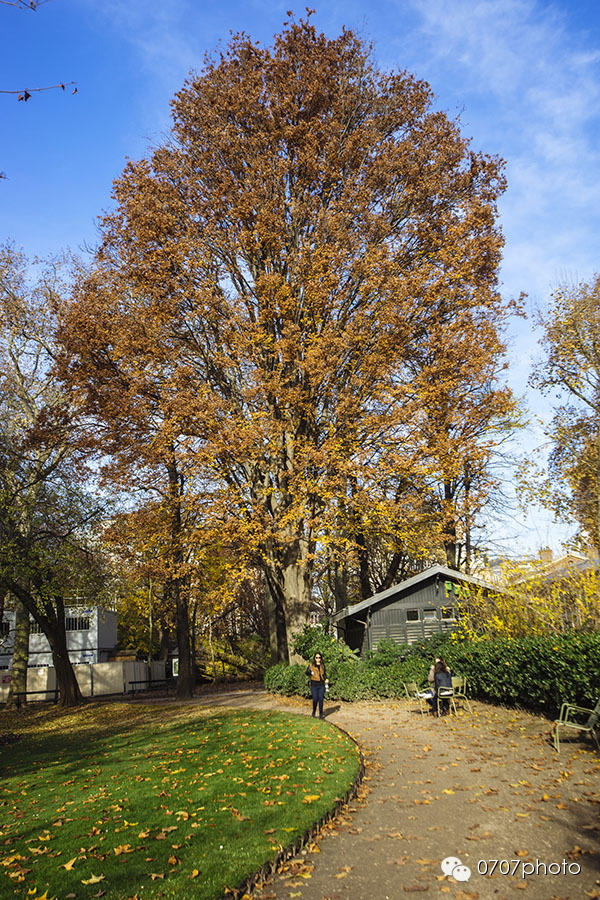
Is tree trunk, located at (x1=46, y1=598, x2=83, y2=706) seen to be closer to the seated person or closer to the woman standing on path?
the woman standing on path

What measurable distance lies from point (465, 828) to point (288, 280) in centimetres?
1812

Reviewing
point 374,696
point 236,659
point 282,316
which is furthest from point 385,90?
point 236,659

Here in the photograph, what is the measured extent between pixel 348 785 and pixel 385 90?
77.5ft

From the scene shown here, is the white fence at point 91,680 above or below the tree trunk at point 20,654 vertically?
below

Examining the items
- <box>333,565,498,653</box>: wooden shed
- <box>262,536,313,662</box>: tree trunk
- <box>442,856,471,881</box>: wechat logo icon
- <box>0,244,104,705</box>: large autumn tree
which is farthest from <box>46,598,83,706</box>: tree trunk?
<box>442,856,471,881</box>: wechat logo icon

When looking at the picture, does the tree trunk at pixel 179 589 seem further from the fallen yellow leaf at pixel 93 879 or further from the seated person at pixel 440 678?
the fallen yellow leaf at pixel 93 879

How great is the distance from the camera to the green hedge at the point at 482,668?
13.0 m

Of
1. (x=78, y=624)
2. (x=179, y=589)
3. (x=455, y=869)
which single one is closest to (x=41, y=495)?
(x=179, y=589)

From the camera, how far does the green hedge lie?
12953 millimetres

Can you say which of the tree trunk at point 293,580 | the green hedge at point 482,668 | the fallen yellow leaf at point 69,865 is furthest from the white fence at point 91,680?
the fallen yellow leaf at point 69,865

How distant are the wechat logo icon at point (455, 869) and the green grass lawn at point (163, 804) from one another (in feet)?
5.57

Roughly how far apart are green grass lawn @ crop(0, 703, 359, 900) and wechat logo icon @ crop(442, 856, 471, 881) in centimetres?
170

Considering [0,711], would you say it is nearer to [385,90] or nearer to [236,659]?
[236,659]

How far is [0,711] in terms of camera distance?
88.6 feet
